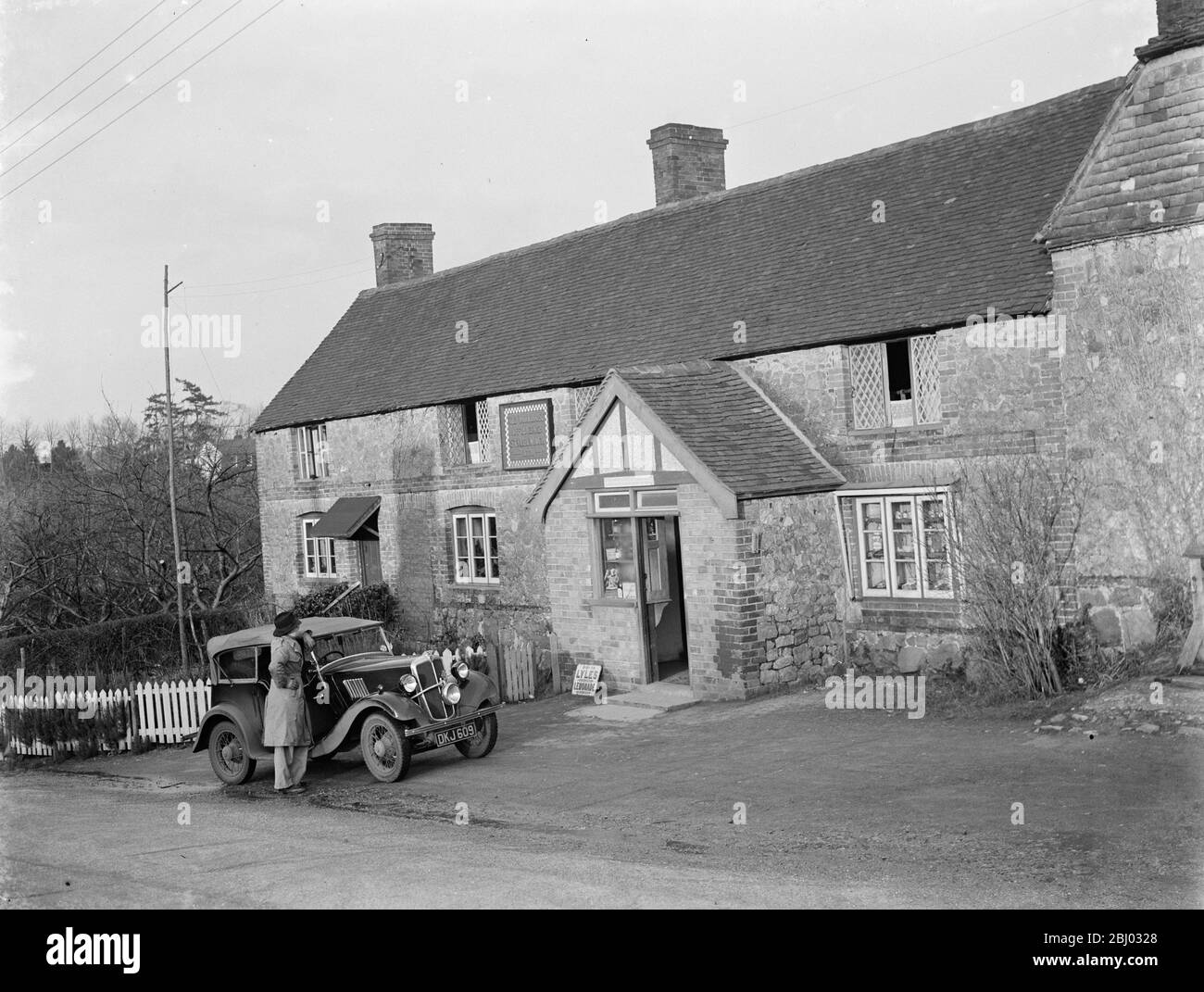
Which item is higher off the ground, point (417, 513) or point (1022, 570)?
point (417, 513)

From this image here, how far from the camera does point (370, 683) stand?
13.0 m

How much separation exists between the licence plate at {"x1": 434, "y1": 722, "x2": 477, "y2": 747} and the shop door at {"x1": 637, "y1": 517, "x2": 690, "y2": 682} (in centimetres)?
444

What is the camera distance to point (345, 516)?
25.7 metres

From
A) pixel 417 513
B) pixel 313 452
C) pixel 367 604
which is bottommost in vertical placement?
pixel 367 604

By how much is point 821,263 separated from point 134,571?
1852 centimetres

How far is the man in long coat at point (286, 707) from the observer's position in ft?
40.7

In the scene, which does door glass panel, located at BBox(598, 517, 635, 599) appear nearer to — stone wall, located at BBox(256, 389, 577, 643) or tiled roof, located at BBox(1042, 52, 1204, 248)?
stone wall, located at BBox(256, 389, 577, 643)

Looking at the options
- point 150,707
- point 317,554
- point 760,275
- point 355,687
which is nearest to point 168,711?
point 150,707

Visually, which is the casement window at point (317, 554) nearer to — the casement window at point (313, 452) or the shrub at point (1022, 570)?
the casement window at point (313, 452)

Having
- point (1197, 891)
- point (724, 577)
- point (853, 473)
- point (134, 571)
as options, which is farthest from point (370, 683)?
point (134, 571)

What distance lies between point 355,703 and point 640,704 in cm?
479

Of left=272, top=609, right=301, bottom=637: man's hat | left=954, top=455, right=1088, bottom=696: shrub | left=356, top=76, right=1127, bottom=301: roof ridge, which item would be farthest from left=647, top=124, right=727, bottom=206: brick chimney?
left=272, top=609, right=301, bottom=637: man's hat

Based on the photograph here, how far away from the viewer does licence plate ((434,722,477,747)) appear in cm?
1270

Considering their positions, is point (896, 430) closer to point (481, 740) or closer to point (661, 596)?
point (661, 596)
